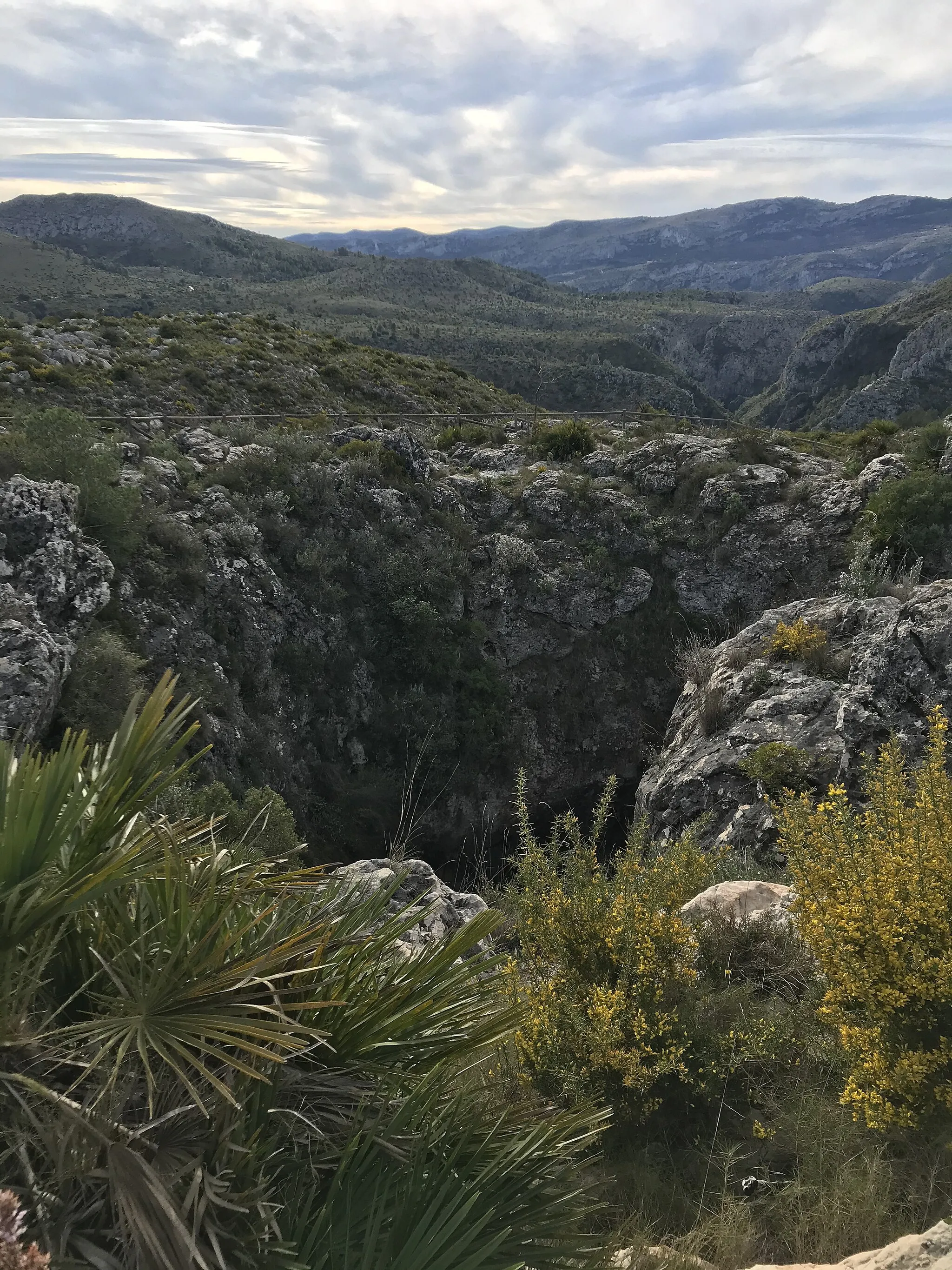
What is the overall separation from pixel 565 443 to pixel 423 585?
6709 millimetres

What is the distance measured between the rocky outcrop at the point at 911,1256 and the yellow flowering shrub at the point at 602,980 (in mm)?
753

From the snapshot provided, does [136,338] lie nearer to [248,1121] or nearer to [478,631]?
[478,631]

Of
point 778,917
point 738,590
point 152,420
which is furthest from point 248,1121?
point 152,420

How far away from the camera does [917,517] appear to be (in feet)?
38.7

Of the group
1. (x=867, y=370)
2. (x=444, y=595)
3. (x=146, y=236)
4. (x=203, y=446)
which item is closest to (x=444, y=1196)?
(x=444, y=595)

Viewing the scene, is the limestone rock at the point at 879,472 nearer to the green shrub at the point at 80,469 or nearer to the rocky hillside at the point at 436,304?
the green shrub at the point at 80,469

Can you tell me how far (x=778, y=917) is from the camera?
3.98 meters

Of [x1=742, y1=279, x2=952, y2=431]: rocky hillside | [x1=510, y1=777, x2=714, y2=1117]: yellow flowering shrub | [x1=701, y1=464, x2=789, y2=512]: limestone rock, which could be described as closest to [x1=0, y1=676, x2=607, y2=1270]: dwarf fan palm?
[x1=510, y1=777, x2=714, y2=1117]: yellow flowering shrub

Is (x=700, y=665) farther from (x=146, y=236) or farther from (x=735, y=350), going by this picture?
(x=146, y=236)

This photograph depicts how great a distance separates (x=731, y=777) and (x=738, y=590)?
774 cm

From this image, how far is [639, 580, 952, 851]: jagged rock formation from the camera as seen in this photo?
6.93 m

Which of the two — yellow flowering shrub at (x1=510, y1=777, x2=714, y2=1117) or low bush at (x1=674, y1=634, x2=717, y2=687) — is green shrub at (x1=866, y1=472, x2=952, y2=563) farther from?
yellow flowering shrub at (x1=510, y1=777, x2=714, y2=1117)

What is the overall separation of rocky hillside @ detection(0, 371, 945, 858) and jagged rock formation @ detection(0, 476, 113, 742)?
0.27 metres

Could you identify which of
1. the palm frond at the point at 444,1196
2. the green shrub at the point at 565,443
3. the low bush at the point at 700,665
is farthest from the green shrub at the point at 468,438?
the palm frond at the point at 444,1196
